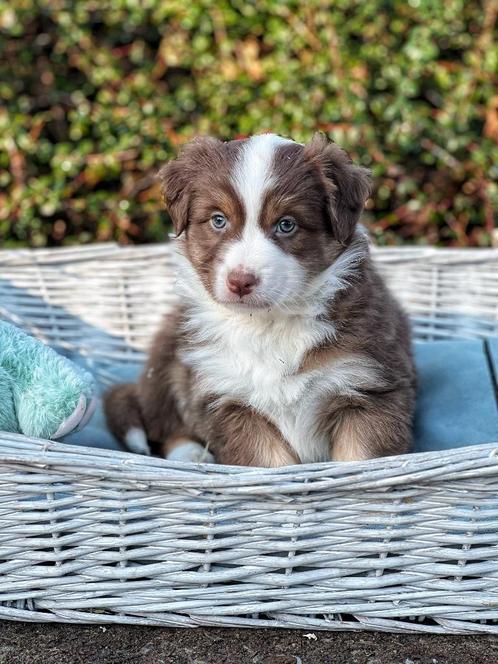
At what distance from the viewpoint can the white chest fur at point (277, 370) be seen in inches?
121

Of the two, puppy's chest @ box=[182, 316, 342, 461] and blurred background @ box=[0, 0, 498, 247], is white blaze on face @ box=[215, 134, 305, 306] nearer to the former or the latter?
puppy's chest @ box=[182, 316, 342, 461]

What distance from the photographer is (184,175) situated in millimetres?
3111

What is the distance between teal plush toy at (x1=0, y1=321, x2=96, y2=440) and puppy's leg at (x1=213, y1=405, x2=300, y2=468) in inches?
17.8

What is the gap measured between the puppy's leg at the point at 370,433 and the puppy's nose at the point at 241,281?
1.94 ft

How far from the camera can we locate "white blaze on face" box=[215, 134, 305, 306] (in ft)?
9.13

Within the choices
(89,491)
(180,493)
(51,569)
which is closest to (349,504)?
(180,493)

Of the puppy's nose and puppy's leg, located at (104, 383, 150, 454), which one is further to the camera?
puppy's leg, located at (104, 383, 150, 454)

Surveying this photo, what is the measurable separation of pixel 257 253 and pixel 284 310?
32 centimetres

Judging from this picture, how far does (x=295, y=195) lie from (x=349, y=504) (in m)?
0.95

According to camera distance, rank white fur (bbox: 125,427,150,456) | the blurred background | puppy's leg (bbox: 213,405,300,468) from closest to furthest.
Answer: puppy's leg (bbox: 213,405,300,468), white fur (bbox: 125,427,150,456), the blurred background

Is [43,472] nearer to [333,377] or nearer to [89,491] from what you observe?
[89,491]

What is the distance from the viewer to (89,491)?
8.88ft

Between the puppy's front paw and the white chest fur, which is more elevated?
the white chest fur

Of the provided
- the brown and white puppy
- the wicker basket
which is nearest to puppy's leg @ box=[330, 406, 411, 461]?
the brown and white puppy
